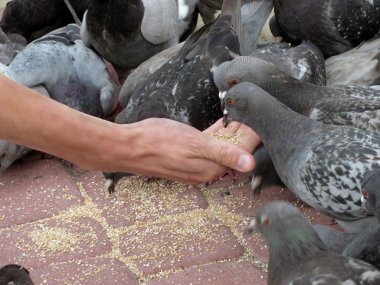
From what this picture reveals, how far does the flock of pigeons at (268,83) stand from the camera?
246 centimetres

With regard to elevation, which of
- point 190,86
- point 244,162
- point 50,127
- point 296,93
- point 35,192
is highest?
point 50,127

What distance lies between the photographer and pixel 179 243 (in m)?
3.05

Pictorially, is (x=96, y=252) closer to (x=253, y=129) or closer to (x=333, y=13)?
(x=253, y=129)

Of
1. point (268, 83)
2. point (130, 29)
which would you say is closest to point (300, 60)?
point (268, 83)

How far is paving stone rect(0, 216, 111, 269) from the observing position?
3033 millimetres

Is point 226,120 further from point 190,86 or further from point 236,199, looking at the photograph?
point 190,86

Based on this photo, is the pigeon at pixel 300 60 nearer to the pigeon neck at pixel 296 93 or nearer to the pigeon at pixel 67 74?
the pigeon neck at pixel 296 93

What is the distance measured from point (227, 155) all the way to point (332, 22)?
178cm

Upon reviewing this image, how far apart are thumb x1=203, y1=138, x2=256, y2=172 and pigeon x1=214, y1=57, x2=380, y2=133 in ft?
2.55

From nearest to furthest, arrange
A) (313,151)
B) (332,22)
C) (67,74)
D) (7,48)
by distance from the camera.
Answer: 1. (313,151)
2. (332,22)
3. (67,74)
4. (7,48)

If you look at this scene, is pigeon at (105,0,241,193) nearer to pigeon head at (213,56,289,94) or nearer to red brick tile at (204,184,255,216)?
pigeon head at (213,56,289,94)

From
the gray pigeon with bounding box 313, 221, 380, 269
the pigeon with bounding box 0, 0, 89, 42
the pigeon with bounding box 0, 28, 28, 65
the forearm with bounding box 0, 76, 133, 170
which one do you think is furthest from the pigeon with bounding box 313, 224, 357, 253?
the pigeon with bounding box 0, 0, 89, 42

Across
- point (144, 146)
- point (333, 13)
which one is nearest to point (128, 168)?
point (144, 146)

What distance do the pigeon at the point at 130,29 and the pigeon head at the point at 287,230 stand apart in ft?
6.98
